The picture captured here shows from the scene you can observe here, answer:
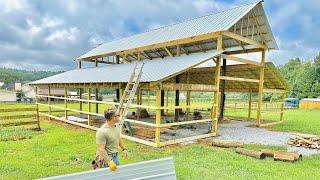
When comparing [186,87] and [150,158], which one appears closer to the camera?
[150,158]

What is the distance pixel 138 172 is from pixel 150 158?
510cm

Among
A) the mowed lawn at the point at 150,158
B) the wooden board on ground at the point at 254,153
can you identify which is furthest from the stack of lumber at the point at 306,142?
the wooden board on ground at the point at 254,153

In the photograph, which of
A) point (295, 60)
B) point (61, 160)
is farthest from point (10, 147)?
point (295, 60)

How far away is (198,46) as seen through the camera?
17.8 metres

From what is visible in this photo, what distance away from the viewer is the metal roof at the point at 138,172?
367 centimetres

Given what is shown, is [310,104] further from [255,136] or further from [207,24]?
[207,24]

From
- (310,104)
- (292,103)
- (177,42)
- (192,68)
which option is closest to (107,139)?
(177,42)

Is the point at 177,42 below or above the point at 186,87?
above

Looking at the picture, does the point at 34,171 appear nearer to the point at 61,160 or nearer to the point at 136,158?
the point at 61,160

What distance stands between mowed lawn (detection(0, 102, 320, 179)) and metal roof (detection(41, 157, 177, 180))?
9.56 feet

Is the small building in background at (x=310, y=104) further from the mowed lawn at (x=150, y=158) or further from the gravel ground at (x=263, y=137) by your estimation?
the mowed lawn at (x=150, y=158)

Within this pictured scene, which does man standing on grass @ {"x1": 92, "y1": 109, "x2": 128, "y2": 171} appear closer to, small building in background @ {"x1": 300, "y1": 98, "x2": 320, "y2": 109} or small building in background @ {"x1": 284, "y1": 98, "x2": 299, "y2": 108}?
small building in background @ {"x1": 300, "y1": 98, "x2": 320, "y2": 109}

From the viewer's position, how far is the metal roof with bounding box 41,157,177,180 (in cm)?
367

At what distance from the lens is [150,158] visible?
29.9 feet
